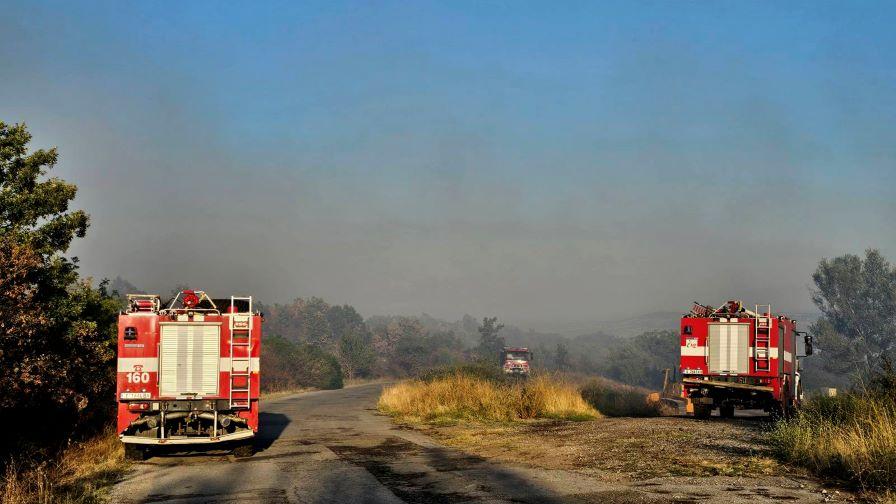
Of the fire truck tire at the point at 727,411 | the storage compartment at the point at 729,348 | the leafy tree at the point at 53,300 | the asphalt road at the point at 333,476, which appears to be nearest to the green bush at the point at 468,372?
the fire truck tire at the point at 727,411

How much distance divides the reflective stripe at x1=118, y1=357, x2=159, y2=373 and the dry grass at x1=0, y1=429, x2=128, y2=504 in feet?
5.91

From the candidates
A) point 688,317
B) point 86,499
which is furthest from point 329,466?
point 688,317

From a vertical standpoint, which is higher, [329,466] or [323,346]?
[329,466]

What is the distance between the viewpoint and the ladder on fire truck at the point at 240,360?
1614cm

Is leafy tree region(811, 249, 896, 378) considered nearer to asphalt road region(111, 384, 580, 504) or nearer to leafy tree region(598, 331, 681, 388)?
leafy tree region(598, 331, 681, 388)

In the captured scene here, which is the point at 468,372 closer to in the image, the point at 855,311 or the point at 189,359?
the point at 189,359

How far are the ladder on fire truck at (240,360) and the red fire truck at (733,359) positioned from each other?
14166 mm

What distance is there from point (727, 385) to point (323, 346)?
107 m

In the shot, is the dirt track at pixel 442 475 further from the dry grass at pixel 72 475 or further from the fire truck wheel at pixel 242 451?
the dry grass at pixel 72 475

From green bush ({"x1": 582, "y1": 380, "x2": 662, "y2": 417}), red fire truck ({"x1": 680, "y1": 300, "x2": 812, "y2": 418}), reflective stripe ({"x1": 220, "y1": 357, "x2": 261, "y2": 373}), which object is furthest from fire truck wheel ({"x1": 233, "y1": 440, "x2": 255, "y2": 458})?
green bush ({"x1": 582, "y1": 380, "x2": 662, "y2": 417})

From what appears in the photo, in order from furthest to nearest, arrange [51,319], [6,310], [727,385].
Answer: [727,385] < [51,319] < [6,310]

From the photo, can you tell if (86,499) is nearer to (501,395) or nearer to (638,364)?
(501,395)

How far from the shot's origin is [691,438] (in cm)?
1794

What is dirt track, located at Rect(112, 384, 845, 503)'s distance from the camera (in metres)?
11.6
